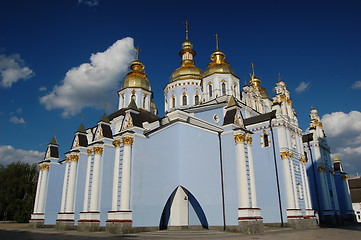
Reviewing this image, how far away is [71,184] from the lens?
21.8 metres

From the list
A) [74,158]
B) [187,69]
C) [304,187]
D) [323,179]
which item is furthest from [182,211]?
[187,69]

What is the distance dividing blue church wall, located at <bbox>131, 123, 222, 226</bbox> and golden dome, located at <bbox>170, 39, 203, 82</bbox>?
1256 cm

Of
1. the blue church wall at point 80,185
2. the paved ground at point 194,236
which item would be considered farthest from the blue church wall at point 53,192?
the paved ground at point 194,236

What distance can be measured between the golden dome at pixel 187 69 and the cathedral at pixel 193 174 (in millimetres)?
3216

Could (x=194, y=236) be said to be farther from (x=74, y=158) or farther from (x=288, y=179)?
(x=74, y=158)

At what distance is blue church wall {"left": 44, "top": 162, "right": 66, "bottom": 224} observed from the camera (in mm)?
25500

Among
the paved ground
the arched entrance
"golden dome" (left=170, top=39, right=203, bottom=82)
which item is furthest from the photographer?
"golden dome" (left=170, top=39, right=203, bottom=82)

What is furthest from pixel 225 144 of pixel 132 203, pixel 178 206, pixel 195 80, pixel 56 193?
pixel 56 193

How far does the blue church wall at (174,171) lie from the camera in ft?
54.1

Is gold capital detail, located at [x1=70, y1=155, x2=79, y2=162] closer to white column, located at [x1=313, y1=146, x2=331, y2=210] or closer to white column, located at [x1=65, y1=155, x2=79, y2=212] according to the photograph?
white column, located at [x1=65, y1=155, x2=79, y2=212]

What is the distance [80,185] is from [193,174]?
906cm

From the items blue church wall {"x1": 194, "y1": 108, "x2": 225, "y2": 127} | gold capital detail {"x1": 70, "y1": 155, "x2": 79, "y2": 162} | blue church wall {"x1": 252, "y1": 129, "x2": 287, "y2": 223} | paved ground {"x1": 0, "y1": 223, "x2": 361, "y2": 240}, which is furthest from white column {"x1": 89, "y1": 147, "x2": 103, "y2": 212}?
blue church wall {"x1": 252, "y1": 129, "x2": 287, "y2": 223}

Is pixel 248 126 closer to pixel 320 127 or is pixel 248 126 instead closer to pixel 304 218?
pixel 304 218

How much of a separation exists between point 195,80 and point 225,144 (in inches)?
516
